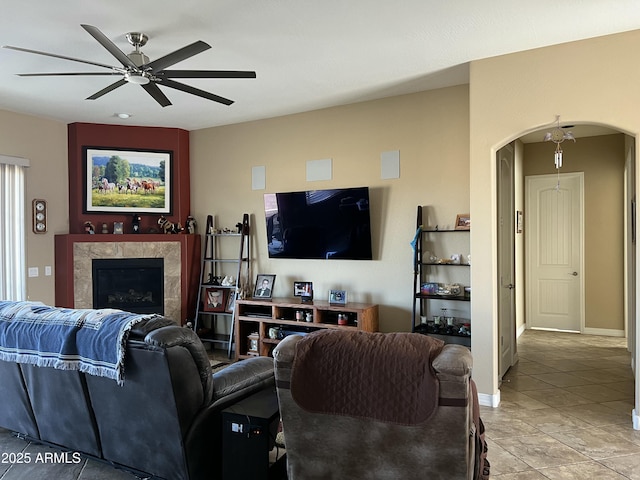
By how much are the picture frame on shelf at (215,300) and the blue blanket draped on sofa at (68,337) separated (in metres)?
3.31

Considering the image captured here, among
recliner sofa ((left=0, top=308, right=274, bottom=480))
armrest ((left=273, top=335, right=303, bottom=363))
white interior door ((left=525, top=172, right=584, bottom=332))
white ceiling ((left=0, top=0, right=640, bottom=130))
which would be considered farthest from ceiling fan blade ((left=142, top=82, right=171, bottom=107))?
white interior door ((left=525, top=172, right=584, bottom=332))

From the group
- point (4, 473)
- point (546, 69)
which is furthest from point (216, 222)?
point (546, 69)

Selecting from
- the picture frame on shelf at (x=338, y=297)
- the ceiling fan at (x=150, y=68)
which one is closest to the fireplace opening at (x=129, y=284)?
the picture frame on shelf at (x=338, y=297)

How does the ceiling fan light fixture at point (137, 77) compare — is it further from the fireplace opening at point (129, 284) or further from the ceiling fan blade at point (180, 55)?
the fireplace opening at point (129, 284)

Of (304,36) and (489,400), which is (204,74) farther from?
(489,400)

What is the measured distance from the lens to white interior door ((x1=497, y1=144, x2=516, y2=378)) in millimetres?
4480

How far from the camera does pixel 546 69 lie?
12.2 feet

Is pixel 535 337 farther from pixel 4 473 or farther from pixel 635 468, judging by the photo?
pixel 4 473

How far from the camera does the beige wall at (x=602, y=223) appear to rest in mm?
6566

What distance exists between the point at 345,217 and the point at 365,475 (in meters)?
3.45

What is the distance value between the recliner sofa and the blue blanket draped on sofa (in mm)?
73

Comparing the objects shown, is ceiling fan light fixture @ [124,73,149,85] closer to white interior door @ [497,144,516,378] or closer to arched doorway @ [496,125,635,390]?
white interior door @ [497,144,516,378]

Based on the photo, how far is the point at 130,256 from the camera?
602cm

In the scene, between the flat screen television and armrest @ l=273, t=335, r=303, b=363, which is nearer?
armrest @ l=273, t=335, r=303, b=363
